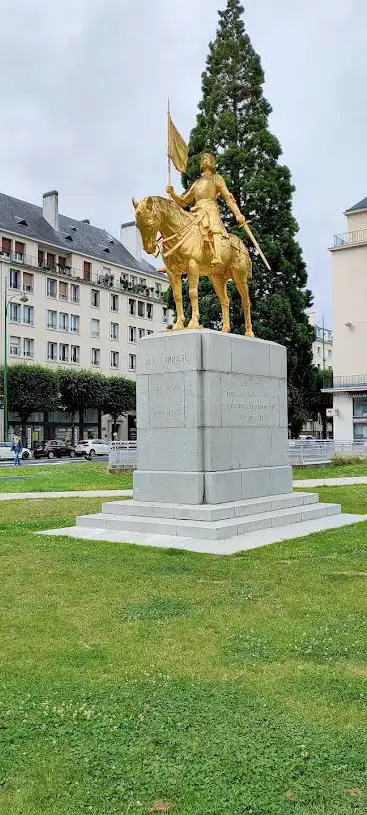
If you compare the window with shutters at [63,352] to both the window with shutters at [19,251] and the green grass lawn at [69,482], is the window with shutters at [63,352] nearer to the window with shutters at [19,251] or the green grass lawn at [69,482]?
the window with shutters at [19,251]

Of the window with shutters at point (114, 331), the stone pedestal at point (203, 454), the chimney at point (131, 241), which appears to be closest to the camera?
the stone pedestal at point (203, 454)

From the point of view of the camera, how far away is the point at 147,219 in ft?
46.4

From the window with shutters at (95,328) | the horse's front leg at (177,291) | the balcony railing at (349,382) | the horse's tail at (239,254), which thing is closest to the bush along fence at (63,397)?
the window with shutters at (95,328)

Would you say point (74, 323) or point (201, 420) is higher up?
point (74, 323)

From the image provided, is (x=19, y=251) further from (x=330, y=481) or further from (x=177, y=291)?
(x=177, y=291)

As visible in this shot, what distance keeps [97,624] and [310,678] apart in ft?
7.47

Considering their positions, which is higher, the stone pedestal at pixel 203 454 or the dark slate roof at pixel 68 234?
the dark slate roof at pixel 68 234

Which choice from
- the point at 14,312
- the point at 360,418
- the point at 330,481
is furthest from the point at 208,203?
the point at 14,312

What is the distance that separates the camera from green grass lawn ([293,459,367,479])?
2867 cm

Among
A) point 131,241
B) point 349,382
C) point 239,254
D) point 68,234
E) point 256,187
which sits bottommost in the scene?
point 349,382

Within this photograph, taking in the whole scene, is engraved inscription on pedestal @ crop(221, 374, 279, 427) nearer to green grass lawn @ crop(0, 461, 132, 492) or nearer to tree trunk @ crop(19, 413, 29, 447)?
green grass lawn @ crop(0, 461, 132, 492)

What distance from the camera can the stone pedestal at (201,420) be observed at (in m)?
13.6

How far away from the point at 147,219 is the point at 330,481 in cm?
1407

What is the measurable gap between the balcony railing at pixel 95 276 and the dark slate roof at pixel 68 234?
164 centimetres
